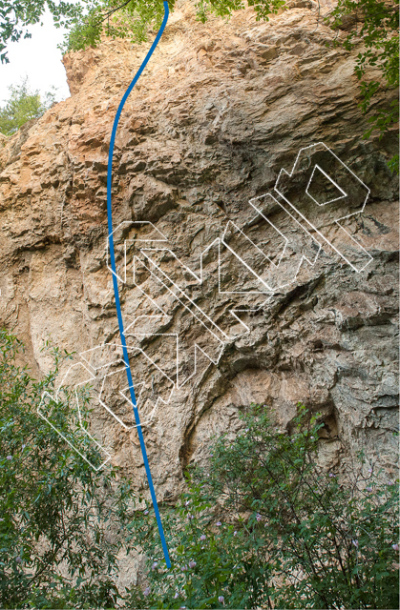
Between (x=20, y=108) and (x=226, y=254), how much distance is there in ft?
18.2

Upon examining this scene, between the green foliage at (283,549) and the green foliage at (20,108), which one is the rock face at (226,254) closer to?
the green foliage at (283,549)

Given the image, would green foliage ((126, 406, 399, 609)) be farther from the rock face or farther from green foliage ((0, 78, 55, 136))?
green foliage ((0, 78, 55, 136))

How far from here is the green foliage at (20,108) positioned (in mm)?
6785

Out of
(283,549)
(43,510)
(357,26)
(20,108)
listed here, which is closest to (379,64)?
(357,26)

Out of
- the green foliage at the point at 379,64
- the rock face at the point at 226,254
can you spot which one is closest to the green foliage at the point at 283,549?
the rock face at the point at 226,254

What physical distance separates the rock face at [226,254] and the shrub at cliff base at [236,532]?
68 centimetres

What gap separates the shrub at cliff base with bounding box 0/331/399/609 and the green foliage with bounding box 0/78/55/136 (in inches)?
213

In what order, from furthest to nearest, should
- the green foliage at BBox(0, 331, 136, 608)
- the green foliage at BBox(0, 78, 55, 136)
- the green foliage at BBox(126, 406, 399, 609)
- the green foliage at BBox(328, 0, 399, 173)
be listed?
the green foliage at BBox(0, 78, 55, 136)
the green foliage at BBox(328, 0, 399, 173)
the green foliage at BBox(0, 331, 136, 608)
the green foliage at BBox(126, 406, 399, 609)

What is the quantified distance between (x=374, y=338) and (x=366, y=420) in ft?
1.85

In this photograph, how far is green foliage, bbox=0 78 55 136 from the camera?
22.3 ft

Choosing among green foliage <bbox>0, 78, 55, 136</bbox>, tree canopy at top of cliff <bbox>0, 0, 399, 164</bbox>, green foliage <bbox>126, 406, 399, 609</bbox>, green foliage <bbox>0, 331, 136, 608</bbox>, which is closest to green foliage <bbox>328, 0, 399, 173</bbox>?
tree canopy at top of cliff <bbox>0, 0, 399, 164</bbox>

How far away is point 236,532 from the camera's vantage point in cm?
215

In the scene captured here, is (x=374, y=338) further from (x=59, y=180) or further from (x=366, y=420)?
(x=59, y=180)

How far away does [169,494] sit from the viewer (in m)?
3.19
